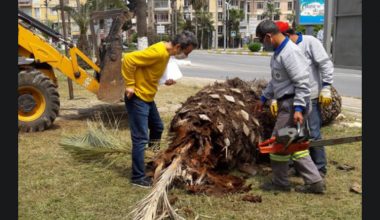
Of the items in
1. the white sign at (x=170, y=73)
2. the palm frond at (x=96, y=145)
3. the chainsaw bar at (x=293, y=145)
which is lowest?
the palm frond at (x=96, y=145)

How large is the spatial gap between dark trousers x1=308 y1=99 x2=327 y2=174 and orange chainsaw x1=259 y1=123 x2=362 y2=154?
14.3 inches

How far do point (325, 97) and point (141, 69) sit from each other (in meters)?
2.06

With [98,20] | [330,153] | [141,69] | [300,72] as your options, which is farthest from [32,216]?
[98,20]

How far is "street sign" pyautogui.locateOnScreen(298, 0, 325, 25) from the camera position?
13734 mm

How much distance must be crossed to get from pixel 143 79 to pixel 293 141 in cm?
177

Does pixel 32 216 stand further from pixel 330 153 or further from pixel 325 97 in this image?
pixel 330 153

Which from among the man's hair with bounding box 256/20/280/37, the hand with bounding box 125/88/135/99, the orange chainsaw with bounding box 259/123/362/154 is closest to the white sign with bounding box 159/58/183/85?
the hand with bounding box 125/88/135/99

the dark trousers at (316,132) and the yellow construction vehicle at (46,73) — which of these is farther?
the yellow construction vehicle at (46,73)

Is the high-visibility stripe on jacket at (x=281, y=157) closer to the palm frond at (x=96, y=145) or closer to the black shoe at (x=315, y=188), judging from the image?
the black shoe at (x=315, y=188)

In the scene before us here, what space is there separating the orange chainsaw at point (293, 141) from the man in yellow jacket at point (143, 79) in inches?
52.2

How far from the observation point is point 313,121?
5.61 meters

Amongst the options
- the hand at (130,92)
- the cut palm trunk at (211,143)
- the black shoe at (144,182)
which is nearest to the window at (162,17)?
the cut palm trunk at (211,143)

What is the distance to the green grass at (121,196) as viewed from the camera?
463 centimetres

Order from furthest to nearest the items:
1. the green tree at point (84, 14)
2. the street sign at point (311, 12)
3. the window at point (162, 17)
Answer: the window at point (162, 17) → the green tree at point (84, 14) → the street sign at point (311, 12)
